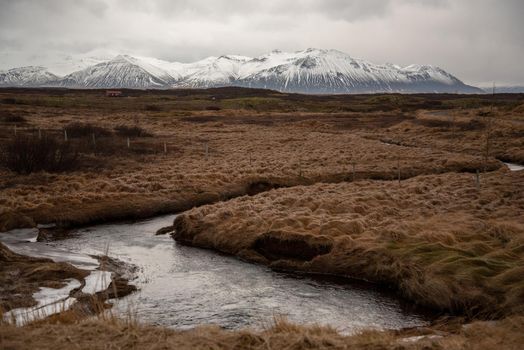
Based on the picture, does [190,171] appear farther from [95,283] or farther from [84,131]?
[84,131]

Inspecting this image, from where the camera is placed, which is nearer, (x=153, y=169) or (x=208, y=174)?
(x=208, y=174)

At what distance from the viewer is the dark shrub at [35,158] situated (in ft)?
112

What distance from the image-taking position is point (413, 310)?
46.8 ft

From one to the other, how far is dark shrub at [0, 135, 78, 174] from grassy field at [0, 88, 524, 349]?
0.10 meters

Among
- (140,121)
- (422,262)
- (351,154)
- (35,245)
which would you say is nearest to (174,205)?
(35,245)

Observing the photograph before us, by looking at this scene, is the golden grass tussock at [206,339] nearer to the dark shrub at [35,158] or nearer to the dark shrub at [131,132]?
the dark shrub at [35,158]

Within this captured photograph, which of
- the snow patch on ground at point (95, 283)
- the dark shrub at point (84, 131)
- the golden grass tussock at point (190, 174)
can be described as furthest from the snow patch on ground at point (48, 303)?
the dark shrub at point (84, 131)

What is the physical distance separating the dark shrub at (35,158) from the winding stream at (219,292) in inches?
529

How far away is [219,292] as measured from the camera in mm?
15555

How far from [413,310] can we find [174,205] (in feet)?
57.4

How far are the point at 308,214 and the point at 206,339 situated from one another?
13.6 meters

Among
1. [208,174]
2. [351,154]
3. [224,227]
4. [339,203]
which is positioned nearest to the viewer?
[224,227]

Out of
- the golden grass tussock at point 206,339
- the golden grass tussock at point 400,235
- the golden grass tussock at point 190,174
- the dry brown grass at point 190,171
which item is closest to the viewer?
the golden grass tussock at point 206,339

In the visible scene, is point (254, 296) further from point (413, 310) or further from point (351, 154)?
point (351, 154)
